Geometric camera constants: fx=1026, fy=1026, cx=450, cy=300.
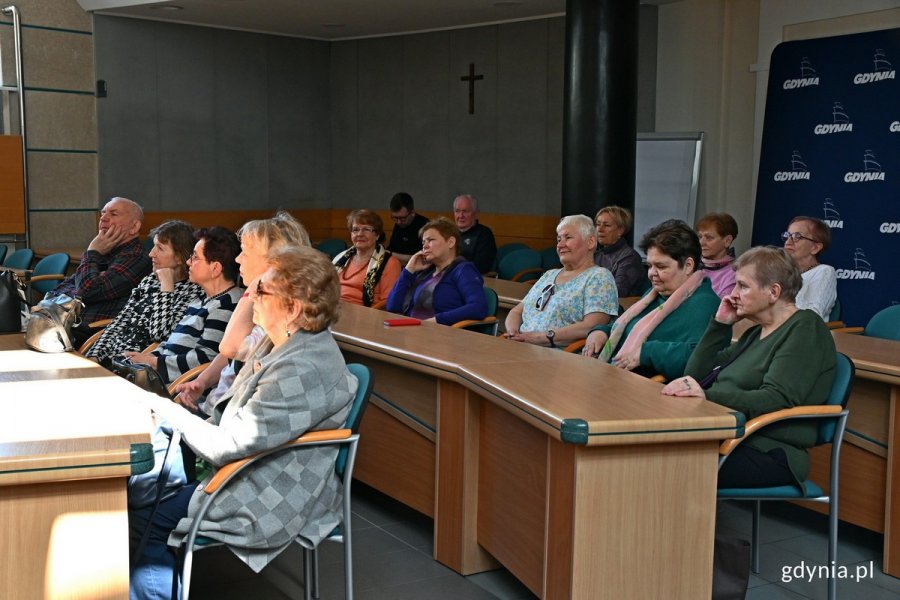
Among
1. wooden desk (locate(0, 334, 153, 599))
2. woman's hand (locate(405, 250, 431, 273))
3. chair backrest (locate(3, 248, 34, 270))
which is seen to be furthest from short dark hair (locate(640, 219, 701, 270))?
chair backrest (locate(3, 248, 34, 270))

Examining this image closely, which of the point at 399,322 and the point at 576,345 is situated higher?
the point at 399,322

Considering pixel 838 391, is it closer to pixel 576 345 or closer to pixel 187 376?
pixel 576 345

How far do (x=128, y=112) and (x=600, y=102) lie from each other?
5.30 metres

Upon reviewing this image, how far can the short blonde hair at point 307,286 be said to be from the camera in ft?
9.52

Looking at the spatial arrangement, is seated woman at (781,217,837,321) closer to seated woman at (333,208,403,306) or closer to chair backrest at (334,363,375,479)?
seated woman at (333,208,403,306)

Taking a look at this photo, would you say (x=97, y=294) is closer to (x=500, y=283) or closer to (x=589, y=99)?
(x=500, y=283)

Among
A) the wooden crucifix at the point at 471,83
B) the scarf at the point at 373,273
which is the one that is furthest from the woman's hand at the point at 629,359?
the wooden crucifix at the point at 471,83

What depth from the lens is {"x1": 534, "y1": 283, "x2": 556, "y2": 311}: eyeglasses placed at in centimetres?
509

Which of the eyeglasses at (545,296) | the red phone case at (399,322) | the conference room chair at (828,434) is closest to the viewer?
the conference room chair at (828,434)

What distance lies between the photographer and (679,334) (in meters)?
4.06

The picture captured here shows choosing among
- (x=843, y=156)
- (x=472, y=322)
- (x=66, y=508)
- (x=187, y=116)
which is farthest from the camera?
(x=187, y=116)

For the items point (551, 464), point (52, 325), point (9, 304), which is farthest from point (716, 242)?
point (9, 304)

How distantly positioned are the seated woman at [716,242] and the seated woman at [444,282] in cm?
128

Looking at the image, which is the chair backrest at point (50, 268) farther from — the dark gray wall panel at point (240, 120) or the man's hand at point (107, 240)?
the man's hand at point (107, 240)
